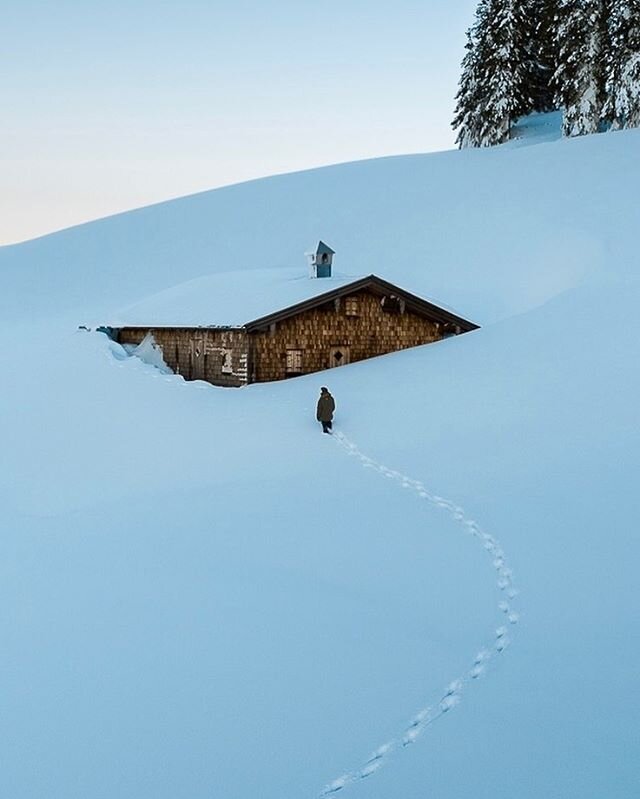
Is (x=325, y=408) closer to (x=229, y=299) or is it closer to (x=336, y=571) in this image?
(x=336, y=571)

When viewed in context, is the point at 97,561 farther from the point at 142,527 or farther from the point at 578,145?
the point at 578,145

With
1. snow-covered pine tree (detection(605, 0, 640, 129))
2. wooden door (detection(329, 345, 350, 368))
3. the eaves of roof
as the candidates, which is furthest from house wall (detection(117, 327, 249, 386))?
snow-covered pine tree (detection(605, 0, 640, 129))

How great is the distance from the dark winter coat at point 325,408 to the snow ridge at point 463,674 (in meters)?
4.50

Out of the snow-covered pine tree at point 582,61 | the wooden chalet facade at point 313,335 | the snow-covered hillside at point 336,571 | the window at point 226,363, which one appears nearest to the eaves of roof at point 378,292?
the wooden chalet facade at point 313,335

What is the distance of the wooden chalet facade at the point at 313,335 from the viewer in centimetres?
2222

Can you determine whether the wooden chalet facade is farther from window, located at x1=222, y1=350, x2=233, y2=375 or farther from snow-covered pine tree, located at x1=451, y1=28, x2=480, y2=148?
snow-covered pine tree, located at x1=451, y1=28, x2=480, y2=148

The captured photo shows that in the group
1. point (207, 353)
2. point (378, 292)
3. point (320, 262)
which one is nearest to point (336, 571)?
point (207, 353)

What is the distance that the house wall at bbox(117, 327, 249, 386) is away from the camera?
2217 cm

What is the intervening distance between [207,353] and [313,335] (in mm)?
3122

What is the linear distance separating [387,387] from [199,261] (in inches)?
1034

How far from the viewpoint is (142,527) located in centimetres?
1219

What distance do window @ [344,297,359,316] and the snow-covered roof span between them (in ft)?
1.66

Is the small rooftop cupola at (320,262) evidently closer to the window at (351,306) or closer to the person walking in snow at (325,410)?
Answer: the window at (351,306)

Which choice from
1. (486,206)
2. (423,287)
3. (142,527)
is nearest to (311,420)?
(142,527)
